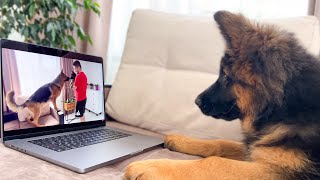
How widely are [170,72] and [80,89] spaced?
0.48 meters

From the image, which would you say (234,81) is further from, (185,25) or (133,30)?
(133,30)

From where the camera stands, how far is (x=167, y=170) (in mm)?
800

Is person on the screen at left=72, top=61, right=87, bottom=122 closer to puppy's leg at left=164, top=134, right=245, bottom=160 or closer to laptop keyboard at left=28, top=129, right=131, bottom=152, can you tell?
laptop keyboard at left=28, top=129, right=131, bottom=152

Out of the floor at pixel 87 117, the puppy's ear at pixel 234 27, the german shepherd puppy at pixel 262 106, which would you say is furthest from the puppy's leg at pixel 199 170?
the floor at pixel 87 117

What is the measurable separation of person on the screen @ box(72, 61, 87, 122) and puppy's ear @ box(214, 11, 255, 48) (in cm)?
63

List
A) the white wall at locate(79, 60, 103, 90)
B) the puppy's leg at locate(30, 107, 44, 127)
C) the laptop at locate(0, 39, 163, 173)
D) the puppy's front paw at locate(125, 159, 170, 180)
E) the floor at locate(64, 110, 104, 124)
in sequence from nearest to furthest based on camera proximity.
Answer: the puppy's front paw at locate(125, 159, 170, 180) < the laptop at locate(0, 39, 163, 173) < the puppy's leg at locate(30, 107, 44, 127) < the floor at locate(64, 110, 104, 124) < the white wall at locate(79, 60, 103, 90)

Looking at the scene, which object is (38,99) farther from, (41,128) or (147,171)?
(147,171)

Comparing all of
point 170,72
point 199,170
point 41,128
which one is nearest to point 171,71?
point 170,72

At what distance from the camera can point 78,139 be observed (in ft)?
3.68

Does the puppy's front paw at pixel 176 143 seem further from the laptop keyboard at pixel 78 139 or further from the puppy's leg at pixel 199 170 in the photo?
the puppy's leg at pixel 199 170

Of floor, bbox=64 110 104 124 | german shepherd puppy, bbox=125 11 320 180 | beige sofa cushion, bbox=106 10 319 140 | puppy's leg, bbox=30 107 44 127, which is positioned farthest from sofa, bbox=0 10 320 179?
puppy's leg, bbox=30 107 44 127

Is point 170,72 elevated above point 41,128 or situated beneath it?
elevated above

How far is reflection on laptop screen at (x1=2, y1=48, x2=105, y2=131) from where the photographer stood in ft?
3.44

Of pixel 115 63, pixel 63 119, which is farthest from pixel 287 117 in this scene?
pixel 115 63
